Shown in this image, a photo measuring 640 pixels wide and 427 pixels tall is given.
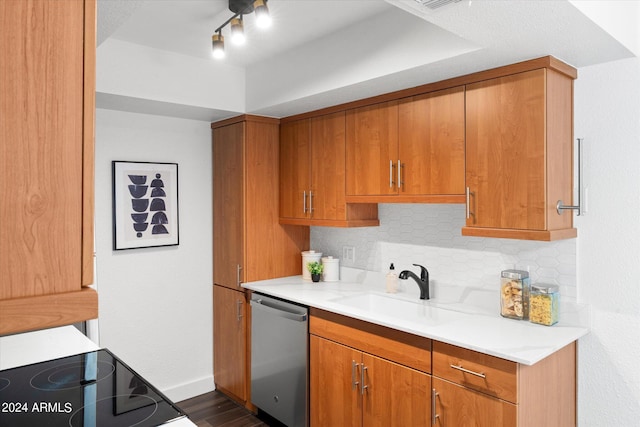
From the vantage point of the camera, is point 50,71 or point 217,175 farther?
point 217,175

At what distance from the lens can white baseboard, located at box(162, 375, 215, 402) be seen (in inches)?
140

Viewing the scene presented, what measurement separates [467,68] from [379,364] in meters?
1.59

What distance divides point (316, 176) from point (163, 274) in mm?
1438

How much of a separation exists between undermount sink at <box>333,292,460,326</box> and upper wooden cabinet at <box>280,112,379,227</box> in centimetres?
50

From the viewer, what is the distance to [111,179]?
326 cm

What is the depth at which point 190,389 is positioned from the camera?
365cm

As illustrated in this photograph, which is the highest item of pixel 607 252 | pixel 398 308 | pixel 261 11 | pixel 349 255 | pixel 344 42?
pixel 344 42

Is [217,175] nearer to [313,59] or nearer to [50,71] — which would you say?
[313,59]

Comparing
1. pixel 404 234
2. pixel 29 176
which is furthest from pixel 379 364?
pixel 29 176

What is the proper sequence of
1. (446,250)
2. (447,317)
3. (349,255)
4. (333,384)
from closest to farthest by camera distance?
(447,317), (333,384), (446,250), (349,255)

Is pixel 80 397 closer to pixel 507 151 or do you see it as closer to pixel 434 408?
pixel 434 408

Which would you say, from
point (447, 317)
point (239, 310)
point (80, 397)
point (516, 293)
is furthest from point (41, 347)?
point (516, 293)

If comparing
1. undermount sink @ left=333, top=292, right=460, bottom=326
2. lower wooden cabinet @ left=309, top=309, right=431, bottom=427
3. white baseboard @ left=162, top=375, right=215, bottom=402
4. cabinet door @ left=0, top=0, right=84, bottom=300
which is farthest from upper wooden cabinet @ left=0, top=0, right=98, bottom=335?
white baseboard @ left=162, top=375, right=215, bottom=402

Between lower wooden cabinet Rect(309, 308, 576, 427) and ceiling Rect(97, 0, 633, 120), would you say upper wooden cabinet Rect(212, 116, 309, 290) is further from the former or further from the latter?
lower wooden cabinet Rect(309, 308, 576, 427)
